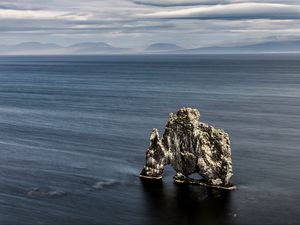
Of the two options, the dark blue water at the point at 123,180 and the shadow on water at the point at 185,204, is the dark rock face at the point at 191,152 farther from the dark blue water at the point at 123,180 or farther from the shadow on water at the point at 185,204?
the dark blue water at the point at 123,180

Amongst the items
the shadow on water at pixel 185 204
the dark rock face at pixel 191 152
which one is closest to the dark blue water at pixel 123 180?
the shadow on water at pixel 185 204

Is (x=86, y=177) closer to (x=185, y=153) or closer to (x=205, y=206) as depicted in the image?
(x=185, y=153)

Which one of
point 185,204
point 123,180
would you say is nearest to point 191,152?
point 185,204

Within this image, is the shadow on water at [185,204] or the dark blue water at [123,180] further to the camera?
the dark blue water at [123,180]

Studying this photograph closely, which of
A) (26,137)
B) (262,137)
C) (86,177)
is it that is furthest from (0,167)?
(262,137)

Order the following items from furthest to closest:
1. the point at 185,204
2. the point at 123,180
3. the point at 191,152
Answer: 1. the point at 123,180
2. the point at 191,152
3. the point at 185,204

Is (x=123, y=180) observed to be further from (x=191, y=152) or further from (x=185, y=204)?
(x=185, y=204)
